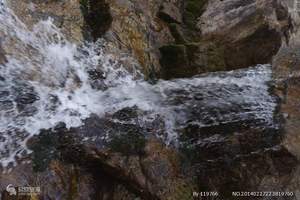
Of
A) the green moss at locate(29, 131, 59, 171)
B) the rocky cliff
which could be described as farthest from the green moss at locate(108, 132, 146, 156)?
the green moss at locate(29, 131, 59, 171)

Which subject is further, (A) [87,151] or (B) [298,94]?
(B) [298,94]

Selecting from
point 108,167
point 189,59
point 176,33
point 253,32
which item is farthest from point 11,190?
point 253,32

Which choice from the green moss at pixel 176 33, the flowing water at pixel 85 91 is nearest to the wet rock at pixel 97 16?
the flowing water at pixel 85 91

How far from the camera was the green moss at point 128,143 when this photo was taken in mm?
6438

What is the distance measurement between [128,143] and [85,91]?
4.38ft

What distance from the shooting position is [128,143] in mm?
6531

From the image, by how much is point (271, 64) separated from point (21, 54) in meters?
4.73

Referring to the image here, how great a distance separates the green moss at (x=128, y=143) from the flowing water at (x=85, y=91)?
40cm

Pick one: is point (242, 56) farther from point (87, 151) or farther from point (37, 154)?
A: point (37, 154)

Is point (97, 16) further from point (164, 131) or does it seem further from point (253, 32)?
point (253, 32)

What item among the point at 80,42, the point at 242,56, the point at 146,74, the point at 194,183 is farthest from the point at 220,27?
the point at 194,183

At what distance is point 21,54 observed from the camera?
22.9 feet

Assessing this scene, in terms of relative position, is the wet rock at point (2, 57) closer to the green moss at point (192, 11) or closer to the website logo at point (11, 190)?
the website logo at point (11, 190)

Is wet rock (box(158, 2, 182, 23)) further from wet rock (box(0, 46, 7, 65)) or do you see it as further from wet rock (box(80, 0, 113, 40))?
wet rock (box(0, 46, 7, 65))
